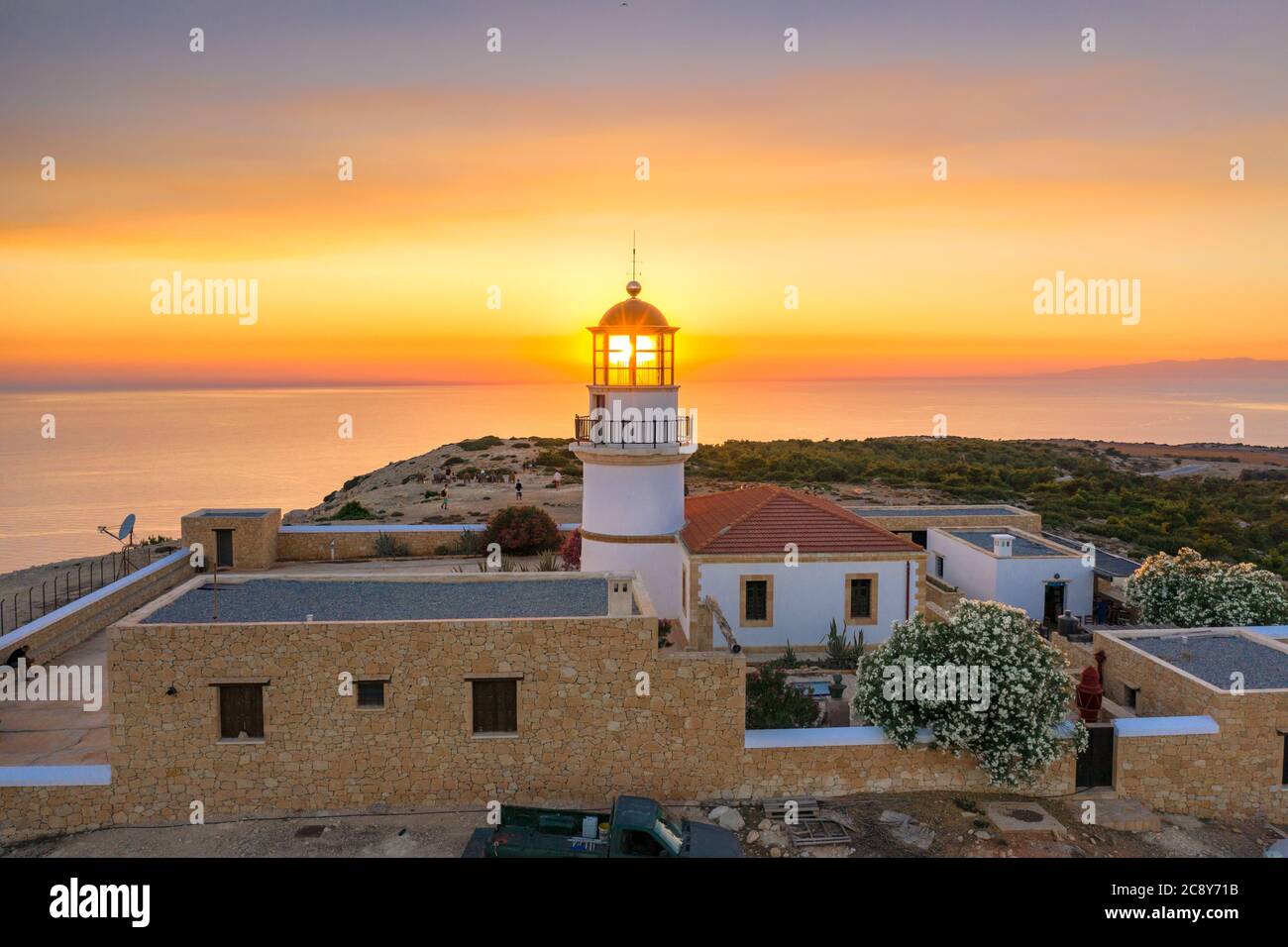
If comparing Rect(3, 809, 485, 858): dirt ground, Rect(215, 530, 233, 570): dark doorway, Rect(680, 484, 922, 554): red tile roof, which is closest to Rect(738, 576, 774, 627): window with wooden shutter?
Rect(680, 484, 922, 554): red tile roof

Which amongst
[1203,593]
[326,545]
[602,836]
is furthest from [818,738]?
[326,545]

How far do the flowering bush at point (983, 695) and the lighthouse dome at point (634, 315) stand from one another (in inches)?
320

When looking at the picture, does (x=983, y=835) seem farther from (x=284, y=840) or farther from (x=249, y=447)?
(x=249, y=447)

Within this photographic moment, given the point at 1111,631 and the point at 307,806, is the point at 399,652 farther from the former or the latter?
the point at 1111,631

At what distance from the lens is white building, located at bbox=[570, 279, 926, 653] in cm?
1712

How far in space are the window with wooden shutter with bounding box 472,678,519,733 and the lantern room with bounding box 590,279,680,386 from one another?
25.5ft

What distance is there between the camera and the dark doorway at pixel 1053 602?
2038 cm

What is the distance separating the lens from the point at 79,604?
1683cm

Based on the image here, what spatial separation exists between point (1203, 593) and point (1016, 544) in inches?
205

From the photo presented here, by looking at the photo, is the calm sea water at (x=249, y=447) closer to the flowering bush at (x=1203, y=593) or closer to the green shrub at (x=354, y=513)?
the green shrub at (x=354, y=513)

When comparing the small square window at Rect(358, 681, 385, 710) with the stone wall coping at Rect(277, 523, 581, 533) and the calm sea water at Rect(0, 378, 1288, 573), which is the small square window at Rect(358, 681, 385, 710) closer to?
the stone wall coping at Rect(277, 523, 581, 533)

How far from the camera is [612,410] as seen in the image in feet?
58.3
